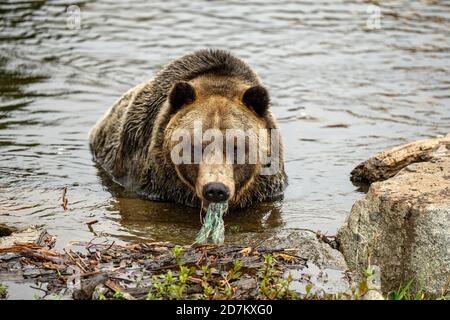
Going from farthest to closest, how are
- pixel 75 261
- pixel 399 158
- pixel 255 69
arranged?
Result: 1. pixel 255 69
2. pixel 399 158
3. pixel 75 261

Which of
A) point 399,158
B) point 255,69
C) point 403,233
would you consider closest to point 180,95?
point 399,158

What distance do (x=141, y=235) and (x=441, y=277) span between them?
2.85 metres

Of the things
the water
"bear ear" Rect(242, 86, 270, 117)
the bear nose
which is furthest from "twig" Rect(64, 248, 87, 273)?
"bear ear" Rect(242, 86, 270, 117)

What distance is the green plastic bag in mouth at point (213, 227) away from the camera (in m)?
7.64

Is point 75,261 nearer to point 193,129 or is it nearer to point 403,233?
point 193,129

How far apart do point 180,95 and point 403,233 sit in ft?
9.16

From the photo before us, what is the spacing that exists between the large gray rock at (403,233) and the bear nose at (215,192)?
103 centimetres

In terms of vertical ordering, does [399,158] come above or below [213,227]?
above

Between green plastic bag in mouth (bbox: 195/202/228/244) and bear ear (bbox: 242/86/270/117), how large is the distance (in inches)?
39.7

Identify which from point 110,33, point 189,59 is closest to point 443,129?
point 189,59

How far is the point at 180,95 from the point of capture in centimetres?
822

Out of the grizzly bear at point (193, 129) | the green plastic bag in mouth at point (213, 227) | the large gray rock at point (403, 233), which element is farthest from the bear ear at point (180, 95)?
the large gray rock at point (403, 233)

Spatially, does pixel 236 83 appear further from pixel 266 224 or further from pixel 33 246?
pixel 33 246

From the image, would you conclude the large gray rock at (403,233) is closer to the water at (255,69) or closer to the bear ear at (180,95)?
the water at (255,69)
